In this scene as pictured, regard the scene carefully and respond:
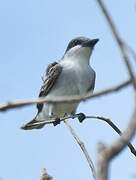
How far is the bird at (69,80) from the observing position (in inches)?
270

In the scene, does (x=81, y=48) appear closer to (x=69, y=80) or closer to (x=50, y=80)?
(x=69, y=80)

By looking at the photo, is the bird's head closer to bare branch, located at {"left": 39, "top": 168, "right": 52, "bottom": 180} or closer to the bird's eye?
the bird's eye

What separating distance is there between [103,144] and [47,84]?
6.27m

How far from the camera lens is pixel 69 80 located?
6891 millimetres

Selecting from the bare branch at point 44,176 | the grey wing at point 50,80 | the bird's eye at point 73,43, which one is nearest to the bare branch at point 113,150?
the bare branch at point 44,176

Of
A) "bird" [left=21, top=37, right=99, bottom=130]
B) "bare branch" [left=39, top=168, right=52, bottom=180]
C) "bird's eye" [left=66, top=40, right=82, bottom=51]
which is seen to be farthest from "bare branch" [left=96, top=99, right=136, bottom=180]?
"bird's eye" [left=66, top=40, right=82, bottom=51]

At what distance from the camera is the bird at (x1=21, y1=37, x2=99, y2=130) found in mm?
6848

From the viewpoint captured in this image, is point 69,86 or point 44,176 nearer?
point 44,176

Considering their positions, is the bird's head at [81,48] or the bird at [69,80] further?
the bird's head at [81,48]

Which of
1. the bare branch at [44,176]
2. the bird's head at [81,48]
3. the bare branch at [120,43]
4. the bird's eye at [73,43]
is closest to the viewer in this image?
the bare branch at [120,43]

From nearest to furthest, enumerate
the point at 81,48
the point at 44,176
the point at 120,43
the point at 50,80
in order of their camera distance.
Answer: the point at 120,43, the point at 44,176, the point at 50,80, the point at 81,48

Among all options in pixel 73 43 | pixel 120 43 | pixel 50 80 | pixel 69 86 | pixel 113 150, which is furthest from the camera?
pixel 73 43

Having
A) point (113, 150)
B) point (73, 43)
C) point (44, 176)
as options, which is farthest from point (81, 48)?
point (113, 150)

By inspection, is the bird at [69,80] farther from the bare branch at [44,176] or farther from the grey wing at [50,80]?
the bare branch at [44,176]
